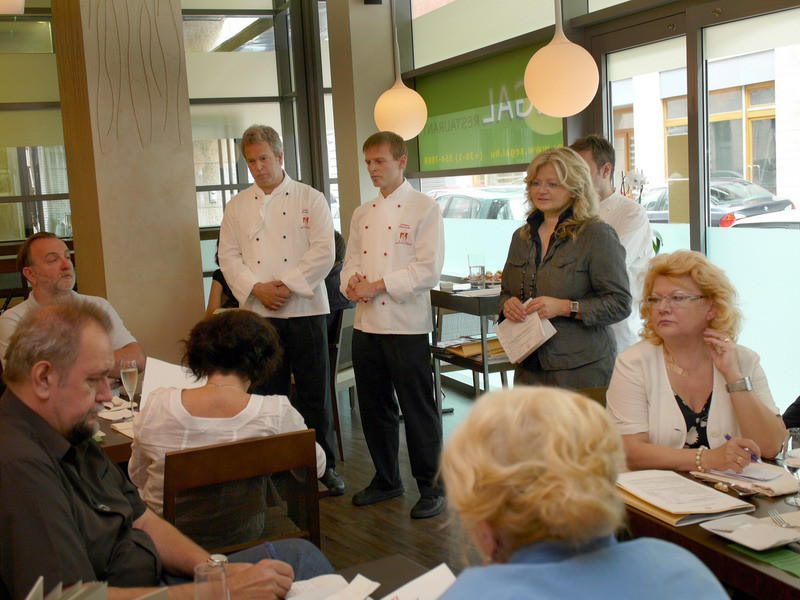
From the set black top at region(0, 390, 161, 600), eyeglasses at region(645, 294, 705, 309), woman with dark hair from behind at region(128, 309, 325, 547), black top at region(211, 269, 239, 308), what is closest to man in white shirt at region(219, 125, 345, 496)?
black top at region(211, 269, 239, 308)

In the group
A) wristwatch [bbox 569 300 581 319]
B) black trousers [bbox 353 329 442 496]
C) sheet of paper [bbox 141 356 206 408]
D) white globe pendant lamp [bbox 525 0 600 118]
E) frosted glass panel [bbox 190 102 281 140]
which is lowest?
black trousers [bbox 353 329 442 496]

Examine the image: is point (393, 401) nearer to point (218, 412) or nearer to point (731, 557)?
point (218, 412)

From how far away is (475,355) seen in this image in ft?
15.9

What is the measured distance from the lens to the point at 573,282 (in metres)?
3.32

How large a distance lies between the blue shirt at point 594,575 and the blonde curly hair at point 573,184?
2315 millimetres

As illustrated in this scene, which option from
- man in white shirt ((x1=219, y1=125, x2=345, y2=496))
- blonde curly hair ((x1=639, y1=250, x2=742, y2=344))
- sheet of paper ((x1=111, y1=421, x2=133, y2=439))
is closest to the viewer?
blonde curly hair ((x1=639, y1=250, x2=742, y2=344))

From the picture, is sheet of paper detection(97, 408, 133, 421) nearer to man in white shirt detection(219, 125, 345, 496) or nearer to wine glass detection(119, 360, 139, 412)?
wine glass detection(119, 360, 139, 412)

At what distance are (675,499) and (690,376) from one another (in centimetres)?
63

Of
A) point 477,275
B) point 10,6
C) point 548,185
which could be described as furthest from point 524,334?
point 10,6

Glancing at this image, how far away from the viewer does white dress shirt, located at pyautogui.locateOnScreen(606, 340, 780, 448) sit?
2457 mm

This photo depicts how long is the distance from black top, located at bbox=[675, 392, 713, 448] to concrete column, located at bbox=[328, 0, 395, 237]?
459 centimetres

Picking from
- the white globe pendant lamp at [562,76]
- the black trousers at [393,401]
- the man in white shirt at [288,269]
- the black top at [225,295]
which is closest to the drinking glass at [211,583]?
the black trousers at [393,401]

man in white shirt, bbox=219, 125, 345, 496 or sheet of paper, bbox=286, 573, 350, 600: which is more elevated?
man in white shirt, bbox=219, 125, 345, 496

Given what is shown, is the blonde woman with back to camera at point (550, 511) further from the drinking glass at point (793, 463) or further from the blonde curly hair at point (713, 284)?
the blonde curly hair at point (713, 284)
